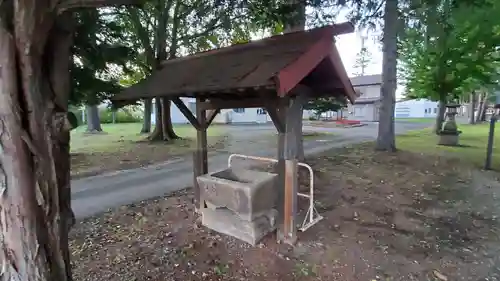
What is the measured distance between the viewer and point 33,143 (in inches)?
72.6

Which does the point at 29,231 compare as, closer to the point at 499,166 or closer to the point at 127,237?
the point at 127,237

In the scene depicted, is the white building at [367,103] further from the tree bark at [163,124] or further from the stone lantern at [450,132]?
the tree bark at [163,124]

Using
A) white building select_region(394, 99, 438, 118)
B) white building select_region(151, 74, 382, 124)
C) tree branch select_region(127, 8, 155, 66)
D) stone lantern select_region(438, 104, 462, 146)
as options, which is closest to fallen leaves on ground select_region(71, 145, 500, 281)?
stone lantern select_region(438, 104, 462, 146)

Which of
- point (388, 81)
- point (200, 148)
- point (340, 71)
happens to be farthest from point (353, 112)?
point (340, 71)

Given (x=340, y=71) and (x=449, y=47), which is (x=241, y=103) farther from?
(x=449, y=47)

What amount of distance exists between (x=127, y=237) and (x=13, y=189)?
2441mm

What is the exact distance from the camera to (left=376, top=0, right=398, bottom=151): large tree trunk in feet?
30.3

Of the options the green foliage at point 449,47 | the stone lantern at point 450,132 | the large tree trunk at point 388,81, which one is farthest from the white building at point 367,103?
the large tree trunk at point 388,81

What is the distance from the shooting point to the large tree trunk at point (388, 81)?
30.3 ft

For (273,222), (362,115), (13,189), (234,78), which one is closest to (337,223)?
(273,222)

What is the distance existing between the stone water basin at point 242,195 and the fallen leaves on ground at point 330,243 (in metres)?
0.44

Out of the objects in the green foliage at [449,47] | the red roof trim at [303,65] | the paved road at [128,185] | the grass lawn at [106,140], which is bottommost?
the paved road at [128,185]

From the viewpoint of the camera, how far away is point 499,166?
8719 millimetres

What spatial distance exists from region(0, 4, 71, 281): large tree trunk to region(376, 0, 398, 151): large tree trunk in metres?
9.10
